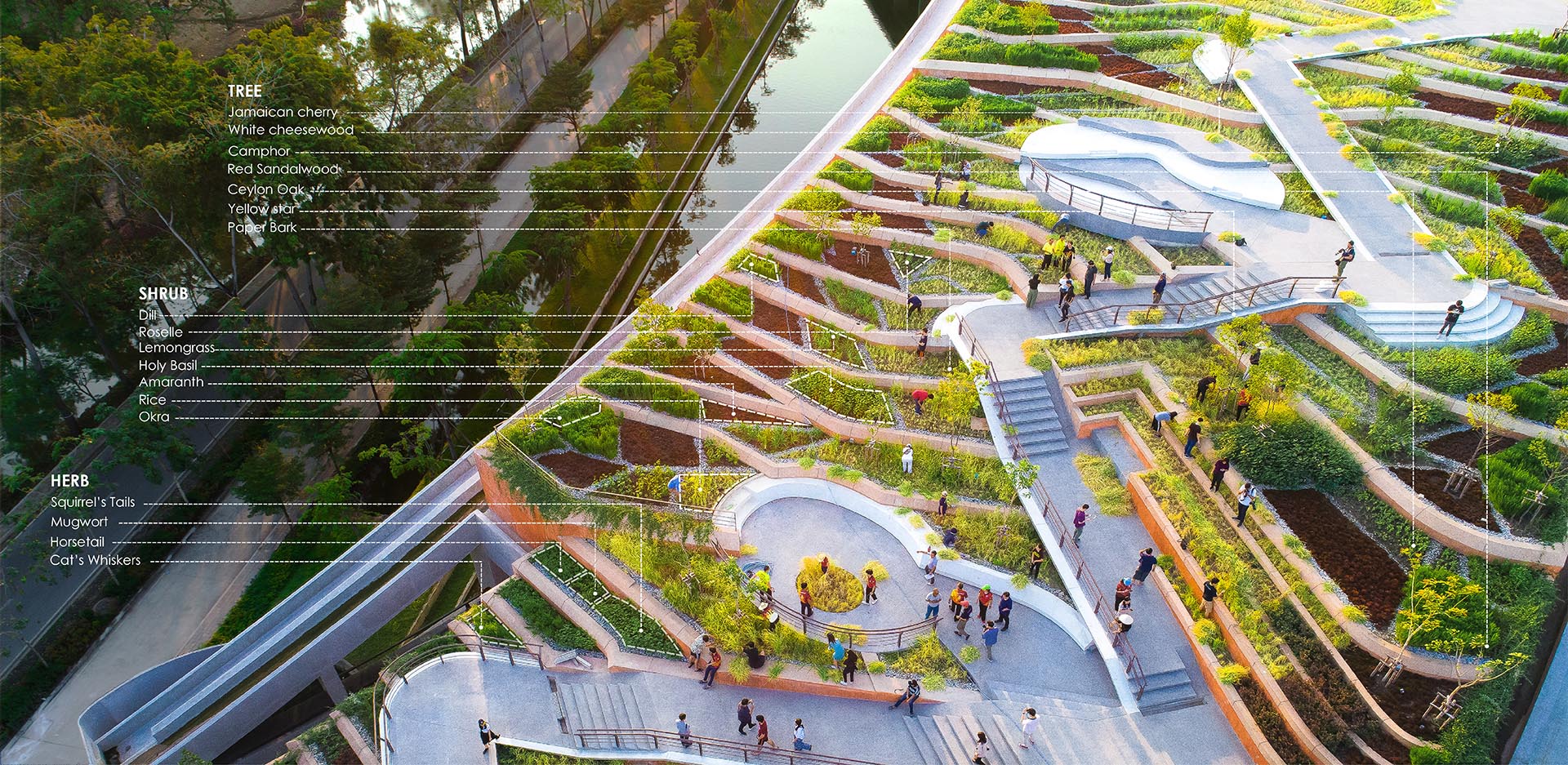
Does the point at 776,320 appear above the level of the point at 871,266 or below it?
below

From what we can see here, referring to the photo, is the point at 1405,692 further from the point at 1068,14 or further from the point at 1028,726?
the point at 1068,14

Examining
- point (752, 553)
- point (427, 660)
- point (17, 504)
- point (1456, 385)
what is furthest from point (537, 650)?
point (1456, 385)

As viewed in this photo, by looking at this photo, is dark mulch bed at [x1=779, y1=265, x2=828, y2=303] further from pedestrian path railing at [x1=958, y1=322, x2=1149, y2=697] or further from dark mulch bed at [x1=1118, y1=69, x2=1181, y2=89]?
dark mulch bed at [x1=1118, y1=69, x2=1181, y2=89]

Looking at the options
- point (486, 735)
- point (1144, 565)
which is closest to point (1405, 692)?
point (1144, 565)

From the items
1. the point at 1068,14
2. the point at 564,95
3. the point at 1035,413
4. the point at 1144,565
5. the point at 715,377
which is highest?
the point at 1068,14

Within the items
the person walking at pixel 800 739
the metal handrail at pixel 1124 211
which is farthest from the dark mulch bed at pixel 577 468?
the metal handrail at pixel 1124 211

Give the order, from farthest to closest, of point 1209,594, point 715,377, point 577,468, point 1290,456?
point 715,377 → point 577,468 → point 1290,456 → point 1209,594

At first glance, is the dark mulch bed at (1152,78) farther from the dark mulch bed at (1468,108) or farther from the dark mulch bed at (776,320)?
the dark mulch bed at (776,320)
